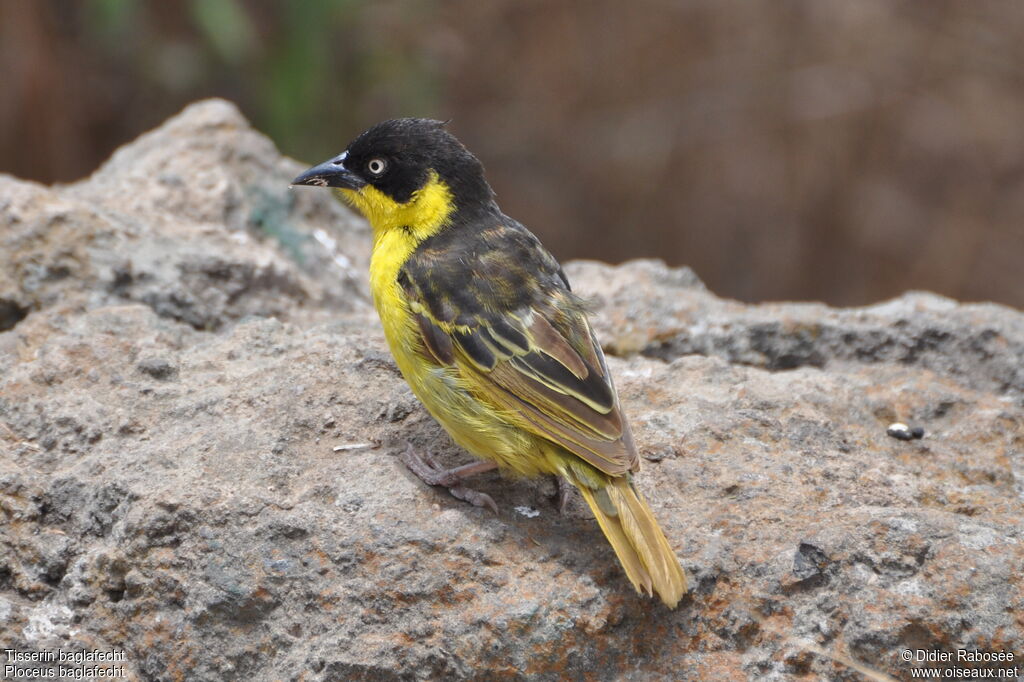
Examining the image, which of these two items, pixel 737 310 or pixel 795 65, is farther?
pixel 795 65

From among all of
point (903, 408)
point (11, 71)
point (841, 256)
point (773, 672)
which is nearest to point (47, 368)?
point (773, 672)

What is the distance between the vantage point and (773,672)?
3.42 m

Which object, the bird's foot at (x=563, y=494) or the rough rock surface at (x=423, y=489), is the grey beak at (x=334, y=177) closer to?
the rough rock surface at (x=423, y=489)

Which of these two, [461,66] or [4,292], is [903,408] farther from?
[461,66]

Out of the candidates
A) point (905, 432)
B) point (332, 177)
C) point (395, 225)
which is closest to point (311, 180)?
point (332, 177)

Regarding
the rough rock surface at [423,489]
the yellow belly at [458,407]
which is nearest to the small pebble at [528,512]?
the rough rock surface at [423,489]

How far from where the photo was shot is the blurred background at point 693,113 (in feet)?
29.9

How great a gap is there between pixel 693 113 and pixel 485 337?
21.5 ft

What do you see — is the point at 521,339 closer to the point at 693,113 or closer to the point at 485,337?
the point at 485,337

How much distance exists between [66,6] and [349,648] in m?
6.84

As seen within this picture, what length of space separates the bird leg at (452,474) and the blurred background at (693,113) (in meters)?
5.29

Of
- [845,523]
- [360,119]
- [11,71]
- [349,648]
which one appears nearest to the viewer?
[349,648]

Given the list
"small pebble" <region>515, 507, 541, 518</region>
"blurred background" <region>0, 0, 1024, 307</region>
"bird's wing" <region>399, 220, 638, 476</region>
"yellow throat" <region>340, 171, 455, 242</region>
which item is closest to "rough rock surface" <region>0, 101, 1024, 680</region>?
"small pebble" <region>515, 507, 541, 518</region>

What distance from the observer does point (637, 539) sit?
11.5 ft
